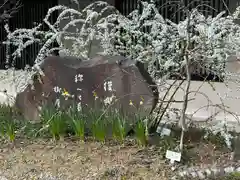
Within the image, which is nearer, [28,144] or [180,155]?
[180,155]

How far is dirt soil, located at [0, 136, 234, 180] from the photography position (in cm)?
428

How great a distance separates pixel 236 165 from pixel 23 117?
289 centimetres

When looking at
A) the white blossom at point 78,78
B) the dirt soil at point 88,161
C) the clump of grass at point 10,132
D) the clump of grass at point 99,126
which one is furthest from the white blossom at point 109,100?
the clump of grass at point 10,132

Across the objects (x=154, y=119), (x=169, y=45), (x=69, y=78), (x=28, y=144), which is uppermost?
(x=169, y=45)

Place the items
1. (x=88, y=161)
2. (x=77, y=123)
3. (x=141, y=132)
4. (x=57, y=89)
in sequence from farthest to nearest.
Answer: (x=57, y=89) < (x=77, y=123) < (x=141, y=132) < (x=88, y=161)

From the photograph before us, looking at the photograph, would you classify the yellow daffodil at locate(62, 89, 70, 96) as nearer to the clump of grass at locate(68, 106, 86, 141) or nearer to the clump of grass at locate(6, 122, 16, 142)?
the clump of grass at locate(68, 106, 86, 141)

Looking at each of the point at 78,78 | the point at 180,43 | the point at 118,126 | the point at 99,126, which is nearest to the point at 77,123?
the point at 99,126

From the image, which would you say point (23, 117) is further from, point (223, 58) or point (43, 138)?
point (223, 58)

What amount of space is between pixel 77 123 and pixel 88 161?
1.81 ft

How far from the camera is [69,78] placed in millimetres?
5621

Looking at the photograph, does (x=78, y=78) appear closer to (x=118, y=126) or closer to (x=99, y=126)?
(x=99, y=126)

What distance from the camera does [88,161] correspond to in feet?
15.0

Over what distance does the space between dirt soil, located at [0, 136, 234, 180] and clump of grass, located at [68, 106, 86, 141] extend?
0.11m

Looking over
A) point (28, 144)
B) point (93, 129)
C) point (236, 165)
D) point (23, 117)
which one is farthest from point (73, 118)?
point (236, 165)
